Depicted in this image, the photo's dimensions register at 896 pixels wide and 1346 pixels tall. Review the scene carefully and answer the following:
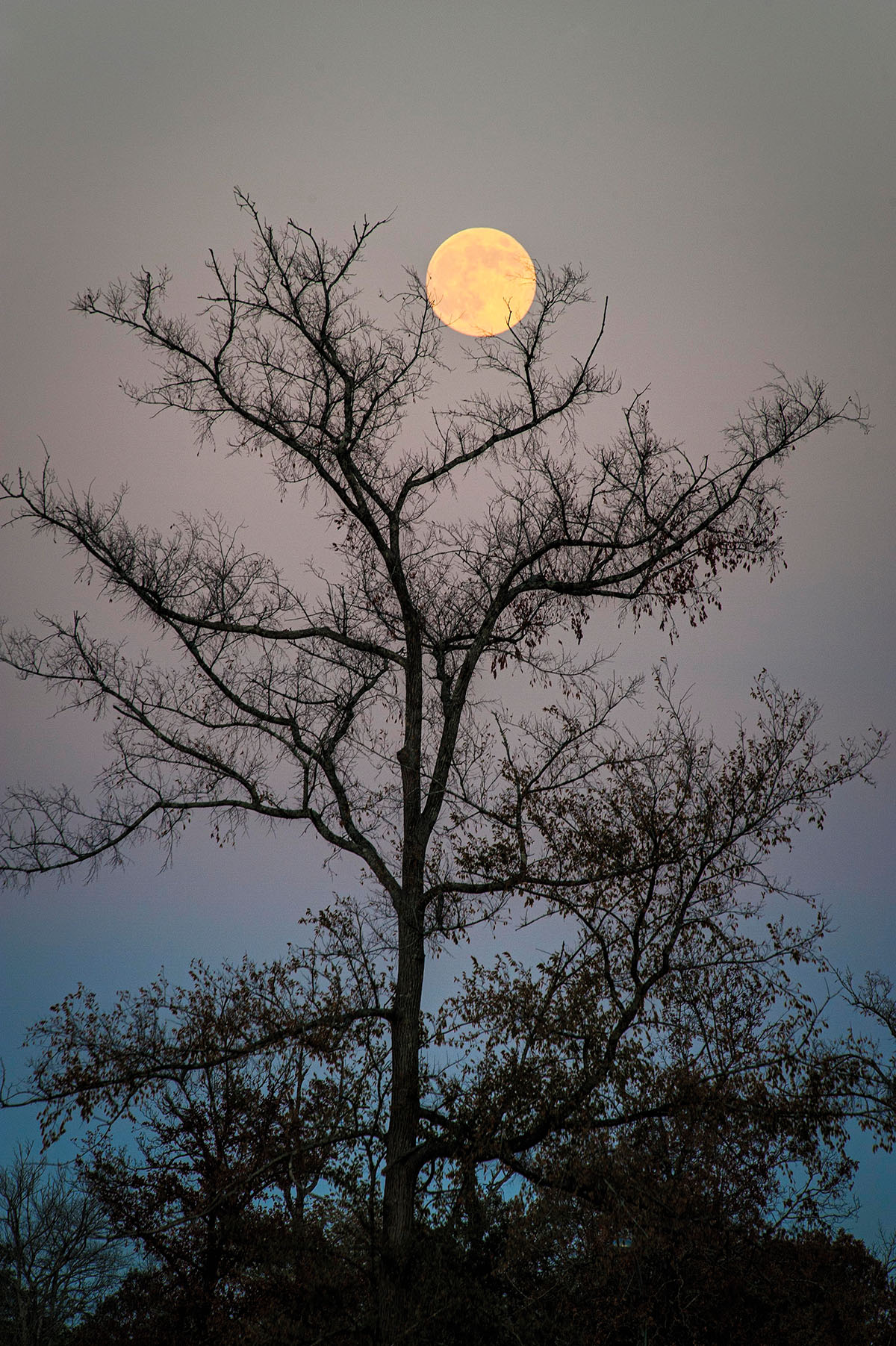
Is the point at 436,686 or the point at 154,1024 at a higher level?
the point at 436,686

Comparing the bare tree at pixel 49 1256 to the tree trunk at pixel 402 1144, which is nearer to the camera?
the tree trunk at pixel 402 1144

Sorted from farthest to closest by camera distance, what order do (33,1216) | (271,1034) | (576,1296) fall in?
1. (33,1216)
2. (576,1296)
3. (271,1034)

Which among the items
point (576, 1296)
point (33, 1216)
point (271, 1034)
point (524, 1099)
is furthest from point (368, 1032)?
point (33, 1216)

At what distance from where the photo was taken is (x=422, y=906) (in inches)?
482

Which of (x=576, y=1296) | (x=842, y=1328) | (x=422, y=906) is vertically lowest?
(x=842, y=1328)

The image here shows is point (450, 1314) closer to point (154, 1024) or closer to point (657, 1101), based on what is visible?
point (657, 1101)

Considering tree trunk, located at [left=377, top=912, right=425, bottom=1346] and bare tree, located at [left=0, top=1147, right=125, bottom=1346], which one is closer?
tree trunk, located at [left=377, top=912, right=425, bottom=1346]

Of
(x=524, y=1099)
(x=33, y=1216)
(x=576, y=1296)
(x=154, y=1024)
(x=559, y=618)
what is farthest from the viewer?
(x=33, y=1216)

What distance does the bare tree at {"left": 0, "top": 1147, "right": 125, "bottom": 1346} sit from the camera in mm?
20391

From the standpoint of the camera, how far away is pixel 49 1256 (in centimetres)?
2125

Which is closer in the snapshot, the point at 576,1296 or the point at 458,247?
the point at 576,1296

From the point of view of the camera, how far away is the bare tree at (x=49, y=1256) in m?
20.4

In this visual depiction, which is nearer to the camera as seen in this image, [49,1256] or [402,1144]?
[402,1144]

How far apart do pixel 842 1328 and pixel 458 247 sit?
1885 cm
